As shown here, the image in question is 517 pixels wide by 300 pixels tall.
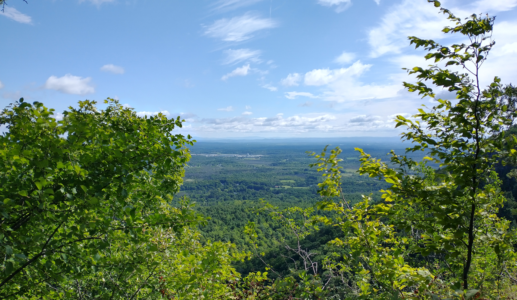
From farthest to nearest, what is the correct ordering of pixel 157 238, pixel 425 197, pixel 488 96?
pixel 157 238
pixel 425 197
pixel 488 96

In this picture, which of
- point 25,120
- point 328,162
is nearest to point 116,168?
point 25,120

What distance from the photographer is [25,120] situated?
279 cm

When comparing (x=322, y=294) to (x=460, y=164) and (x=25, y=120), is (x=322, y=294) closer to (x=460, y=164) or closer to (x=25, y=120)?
(x=460, y=164)

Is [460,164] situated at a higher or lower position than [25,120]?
lower

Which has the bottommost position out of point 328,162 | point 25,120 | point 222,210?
point 222,210

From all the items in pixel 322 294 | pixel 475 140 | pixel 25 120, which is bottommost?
pixel 322 294

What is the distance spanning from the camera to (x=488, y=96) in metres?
2.19

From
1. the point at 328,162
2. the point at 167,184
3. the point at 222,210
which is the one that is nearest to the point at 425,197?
the point at 328,162

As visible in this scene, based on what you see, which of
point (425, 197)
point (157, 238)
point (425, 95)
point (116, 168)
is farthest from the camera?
point (157, 238)

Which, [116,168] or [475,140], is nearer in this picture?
[475,140]

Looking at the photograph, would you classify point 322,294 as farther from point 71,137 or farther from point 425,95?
point 71,137

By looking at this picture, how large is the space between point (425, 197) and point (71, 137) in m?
3.86

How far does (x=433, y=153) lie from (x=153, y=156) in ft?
11.7

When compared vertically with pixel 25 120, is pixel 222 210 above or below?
below
